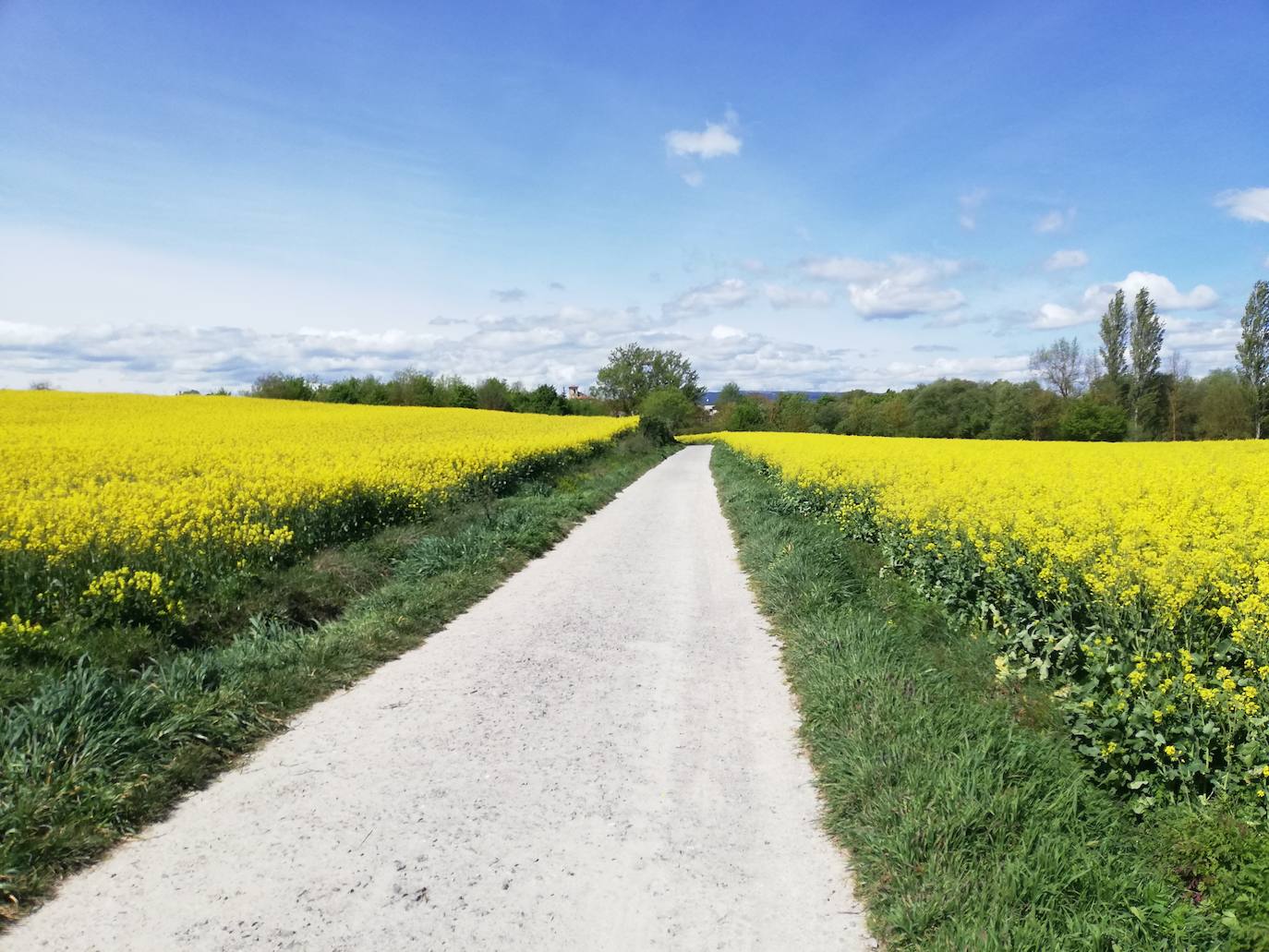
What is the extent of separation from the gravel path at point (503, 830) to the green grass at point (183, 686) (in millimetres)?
196

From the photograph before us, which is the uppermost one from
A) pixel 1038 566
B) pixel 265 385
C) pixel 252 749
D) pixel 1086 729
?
pixel 265 385

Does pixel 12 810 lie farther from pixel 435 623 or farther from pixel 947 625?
pixel 947 625

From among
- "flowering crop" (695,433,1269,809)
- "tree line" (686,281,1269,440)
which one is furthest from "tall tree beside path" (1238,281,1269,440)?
"flowering crop" (695,433,1269,809)

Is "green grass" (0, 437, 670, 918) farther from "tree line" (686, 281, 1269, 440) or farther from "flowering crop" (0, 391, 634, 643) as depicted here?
"tree line" (686, 281, 1269, 440)

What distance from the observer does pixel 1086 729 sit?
381cm

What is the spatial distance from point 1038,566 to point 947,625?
118cm

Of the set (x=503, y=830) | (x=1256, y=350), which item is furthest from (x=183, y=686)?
(x=1256, y=350)

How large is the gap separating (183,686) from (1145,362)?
215 ft

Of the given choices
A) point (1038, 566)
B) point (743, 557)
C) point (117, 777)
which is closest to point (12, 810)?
point (117, 777)

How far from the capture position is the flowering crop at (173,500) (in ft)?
19.2

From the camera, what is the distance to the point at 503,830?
10.9 feet

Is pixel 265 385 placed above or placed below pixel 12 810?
above

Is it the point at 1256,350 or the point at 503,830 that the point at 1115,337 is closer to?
the point at 1256,350

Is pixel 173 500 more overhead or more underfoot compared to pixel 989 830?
more overhead
